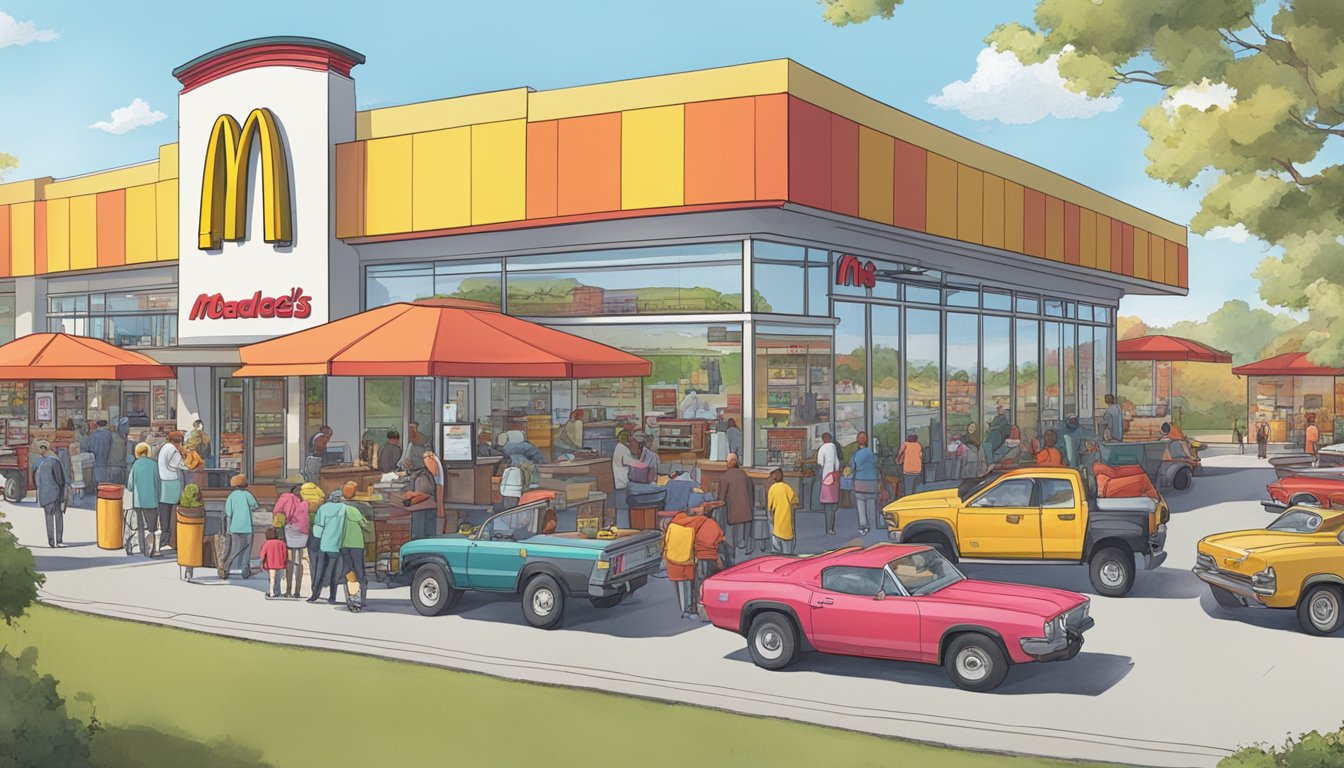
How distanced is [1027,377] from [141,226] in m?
25.8

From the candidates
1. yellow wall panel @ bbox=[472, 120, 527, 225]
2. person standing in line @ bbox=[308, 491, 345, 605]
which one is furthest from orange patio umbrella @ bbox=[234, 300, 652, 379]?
yellow wall panel @ bbox=[472, 120, 527, 225]

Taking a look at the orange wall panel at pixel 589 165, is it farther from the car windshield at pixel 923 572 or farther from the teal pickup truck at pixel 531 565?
the car windshield at pixel 923 572

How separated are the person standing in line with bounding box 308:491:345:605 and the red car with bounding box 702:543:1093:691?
5295 millimetres

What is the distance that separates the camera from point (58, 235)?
110 ft

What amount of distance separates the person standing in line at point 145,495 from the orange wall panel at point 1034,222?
22.0 metres

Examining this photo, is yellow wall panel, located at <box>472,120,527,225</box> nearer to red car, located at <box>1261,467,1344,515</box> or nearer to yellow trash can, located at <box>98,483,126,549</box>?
yellow trash can, located at <box>98,483,126,549</box>

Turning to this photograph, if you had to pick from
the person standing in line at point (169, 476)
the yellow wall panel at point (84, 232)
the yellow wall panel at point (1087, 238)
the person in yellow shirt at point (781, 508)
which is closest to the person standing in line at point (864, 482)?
the person in yellow shirt at point (781, 508)

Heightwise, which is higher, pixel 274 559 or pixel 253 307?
pixel 253 307

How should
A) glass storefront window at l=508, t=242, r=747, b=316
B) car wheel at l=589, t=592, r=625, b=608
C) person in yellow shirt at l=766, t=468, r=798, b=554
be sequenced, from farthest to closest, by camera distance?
glass storefront window at l=508, t=242, r=747, b=316
person in yellow shirt at l=766, t=468, r=798, b=554
car wheel at l=589, t=592, r=625, b=608

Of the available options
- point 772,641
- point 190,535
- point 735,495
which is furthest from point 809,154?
point 190,535

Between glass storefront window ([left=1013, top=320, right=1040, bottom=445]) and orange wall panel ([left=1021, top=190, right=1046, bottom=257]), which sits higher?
orange wall panel ([left=1021, top=190, right=1046, bottom=257])

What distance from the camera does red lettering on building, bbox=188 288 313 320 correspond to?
86.9 ft

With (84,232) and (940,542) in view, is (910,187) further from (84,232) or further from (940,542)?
(84,232)

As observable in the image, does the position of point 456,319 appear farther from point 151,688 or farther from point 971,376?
point 971,376
